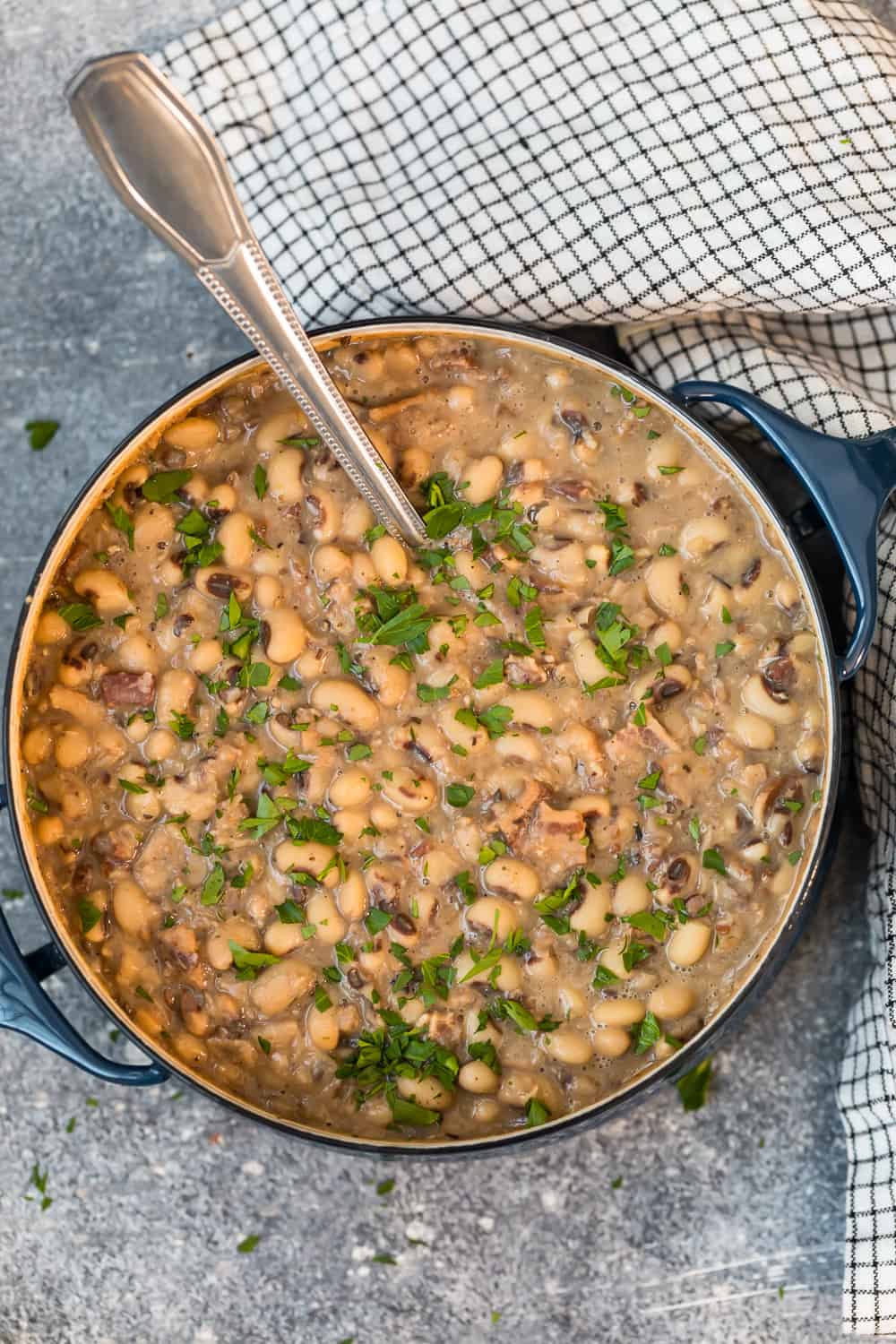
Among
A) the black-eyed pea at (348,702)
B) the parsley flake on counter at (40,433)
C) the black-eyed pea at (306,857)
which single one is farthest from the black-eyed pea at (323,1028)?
the parsley flake on counter at (40,433)

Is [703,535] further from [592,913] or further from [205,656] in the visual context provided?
[205,656]

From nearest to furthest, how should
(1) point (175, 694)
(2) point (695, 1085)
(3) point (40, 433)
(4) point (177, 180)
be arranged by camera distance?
(4) point (177, 180), (1) point (175, 694), (2) point (695, 1085), (3) point (40, 433)

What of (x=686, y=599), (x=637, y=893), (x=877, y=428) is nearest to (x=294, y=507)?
(x=686, y=599)

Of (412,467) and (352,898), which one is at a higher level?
(412,467)

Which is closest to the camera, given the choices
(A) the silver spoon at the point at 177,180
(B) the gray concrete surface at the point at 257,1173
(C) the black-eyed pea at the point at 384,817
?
(A) the silver spoon at the point at 177,180

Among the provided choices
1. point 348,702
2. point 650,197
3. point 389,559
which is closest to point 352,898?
point 348,702

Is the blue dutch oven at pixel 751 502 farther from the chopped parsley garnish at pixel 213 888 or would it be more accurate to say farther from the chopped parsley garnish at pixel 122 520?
the chopped parsley garnish at pixel 213 888

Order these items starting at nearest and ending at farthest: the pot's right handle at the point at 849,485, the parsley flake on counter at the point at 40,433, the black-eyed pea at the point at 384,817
Answer: the pot's right handle at the point at 849,485
the black-eyed pea at the point at 384,817
the parsley flake on counter at the point at 40,433
